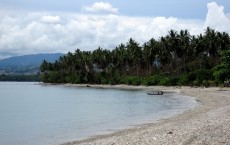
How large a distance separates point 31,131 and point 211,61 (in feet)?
348

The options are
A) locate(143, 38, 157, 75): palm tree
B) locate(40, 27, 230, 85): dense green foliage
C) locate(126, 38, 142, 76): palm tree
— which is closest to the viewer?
locate(40, 27, 230, 85): dense green foliage

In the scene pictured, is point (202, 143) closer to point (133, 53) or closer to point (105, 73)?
point (133, 53)

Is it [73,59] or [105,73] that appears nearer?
[105,73]

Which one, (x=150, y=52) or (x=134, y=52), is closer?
(x=150, y=52)

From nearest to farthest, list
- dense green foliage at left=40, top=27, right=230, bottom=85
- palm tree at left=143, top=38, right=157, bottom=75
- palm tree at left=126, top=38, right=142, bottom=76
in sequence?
dense green foliage at left=40, top=27, right=230, bottom=85, palm tree at left=143, top=38, right=157, bottom=75, palm tree at left=126, top=38, right=142, bottom=76

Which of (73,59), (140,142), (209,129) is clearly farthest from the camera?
(73,59)

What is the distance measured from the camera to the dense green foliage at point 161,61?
124 meters

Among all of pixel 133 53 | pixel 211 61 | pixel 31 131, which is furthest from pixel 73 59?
pixel 31 131

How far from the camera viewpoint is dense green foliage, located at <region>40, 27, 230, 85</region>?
123812mm

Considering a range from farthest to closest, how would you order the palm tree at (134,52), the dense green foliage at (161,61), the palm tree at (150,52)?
the palm tree at (134,52)
the palm tree at (150,52)
the dense green foliage at (161,61)

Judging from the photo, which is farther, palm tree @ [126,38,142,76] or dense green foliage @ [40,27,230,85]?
palm tree @ [126,38,142,76]

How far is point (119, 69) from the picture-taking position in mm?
173500

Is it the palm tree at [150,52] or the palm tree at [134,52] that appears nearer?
the palm tree at [150,52]

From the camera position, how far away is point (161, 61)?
145375mm
